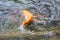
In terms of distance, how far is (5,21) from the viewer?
600 cm

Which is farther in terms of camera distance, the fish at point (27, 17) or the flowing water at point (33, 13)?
the fish at point (27, 17)

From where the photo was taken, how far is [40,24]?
20.0ft

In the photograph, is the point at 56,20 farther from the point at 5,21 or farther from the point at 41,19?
the point at 5,21

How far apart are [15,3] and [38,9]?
→ 756 millimetres

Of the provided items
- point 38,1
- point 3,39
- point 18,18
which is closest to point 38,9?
point 38,1

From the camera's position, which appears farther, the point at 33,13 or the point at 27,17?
the point at 33,13

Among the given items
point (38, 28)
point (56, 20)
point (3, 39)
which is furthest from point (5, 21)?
point (3, 39)

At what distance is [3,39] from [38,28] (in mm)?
1795

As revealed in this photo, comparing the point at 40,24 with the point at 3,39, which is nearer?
the point at 3,39

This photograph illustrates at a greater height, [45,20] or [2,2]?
[2,2]

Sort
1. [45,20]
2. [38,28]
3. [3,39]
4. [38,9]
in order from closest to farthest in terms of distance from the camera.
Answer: [3,39] < [38,28] < [45,20] < [38,9]

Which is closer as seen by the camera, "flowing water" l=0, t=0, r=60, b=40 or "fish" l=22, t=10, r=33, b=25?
"flowing water" l=0, t=0, r=60, b=40

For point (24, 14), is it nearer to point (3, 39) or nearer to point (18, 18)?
point (18, 18)

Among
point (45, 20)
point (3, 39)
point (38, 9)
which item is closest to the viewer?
point (3, 39)
